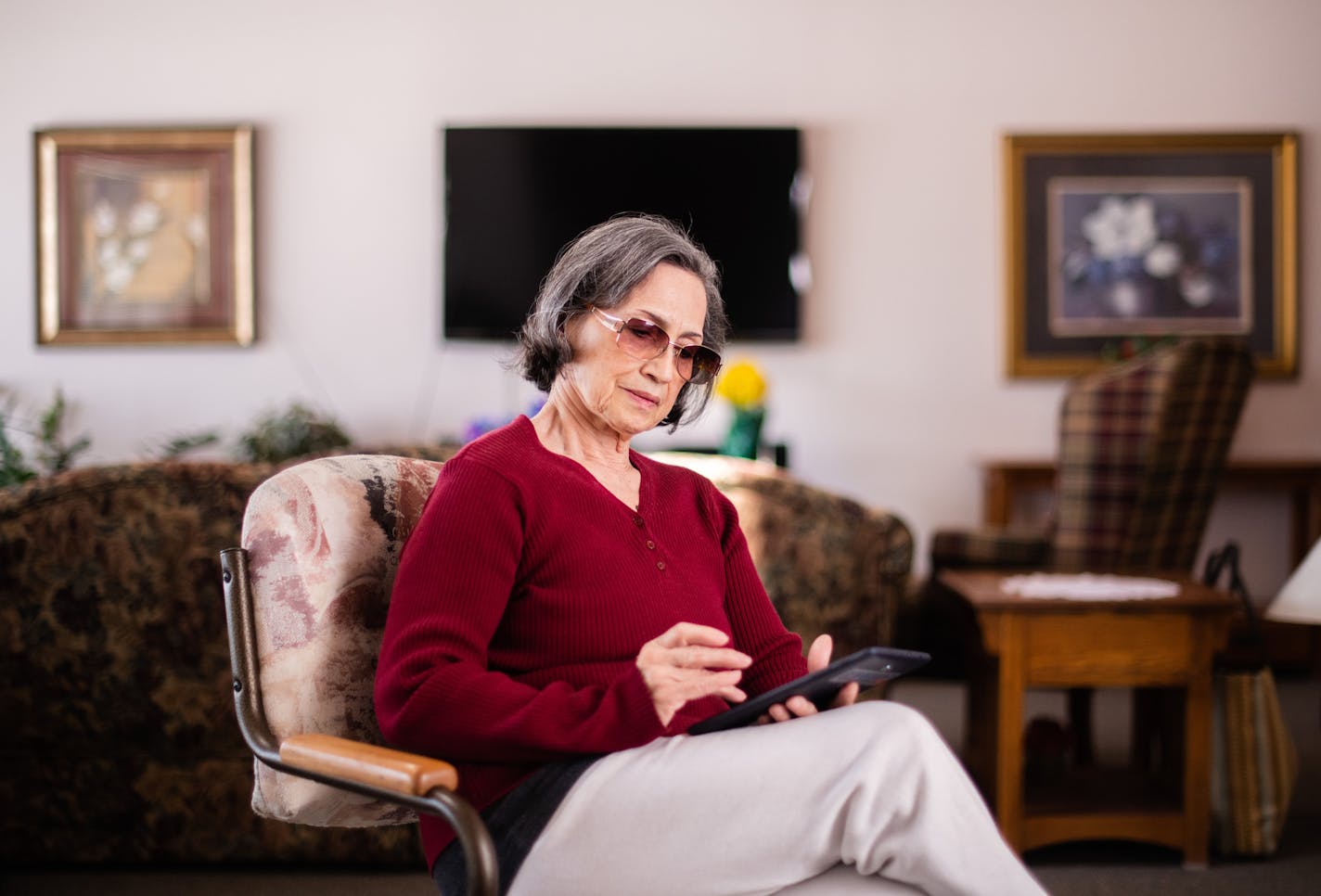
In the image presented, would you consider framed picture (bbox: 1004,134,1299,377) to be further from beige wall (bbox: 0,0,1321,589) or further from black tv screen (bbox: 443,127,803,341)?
black tv screen (bbox: 443,127,803,341)

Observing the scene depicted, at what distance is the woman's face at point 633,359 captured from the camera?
141cm

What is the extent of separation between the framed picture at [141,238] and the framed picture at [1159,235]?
3.34 m

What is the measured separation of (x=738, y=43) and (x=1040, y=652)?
3472mm

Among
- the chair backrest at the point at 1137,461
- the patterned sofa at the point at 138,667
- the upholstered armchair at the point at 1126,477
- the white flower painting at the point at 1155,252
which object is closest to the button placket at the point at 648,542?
the patterned sofa at the point at 138,667

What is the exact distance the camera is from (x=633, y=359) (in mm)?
1413

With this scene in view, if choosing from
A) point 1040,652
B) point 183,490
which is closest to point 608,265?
point 183,490

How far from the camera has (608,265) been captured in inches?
55.4

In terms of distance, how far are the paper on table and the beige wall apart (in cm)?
240

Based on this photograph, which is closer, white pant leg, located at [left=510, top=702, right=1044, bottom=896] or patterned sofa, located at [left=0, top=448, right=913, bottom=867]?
white pant leg, located at [left=510, top=702, right=1044, bottom=896]

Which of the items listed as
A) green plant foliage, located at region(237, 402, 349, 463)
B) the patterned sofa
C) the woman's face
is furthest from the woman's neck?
green plant foliage, located at region(237, 402, 349, 463)

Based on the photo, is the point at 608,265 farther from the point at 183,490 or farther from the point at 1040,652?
the point at 1040,652

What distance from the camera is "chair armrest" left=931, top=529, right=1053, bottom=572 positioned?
10.5 feet

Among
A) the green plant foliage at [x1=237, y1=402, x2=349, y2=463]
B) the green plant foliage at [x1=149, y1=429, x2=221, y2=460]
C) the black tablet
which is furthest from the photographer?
the green plant foliage at [x1=149, y1=429, x2=221, y2=460]

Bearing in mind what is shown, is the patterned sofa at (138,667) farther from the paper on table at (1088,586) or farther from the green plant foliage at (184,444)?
the green plant foliage at (184,444)
